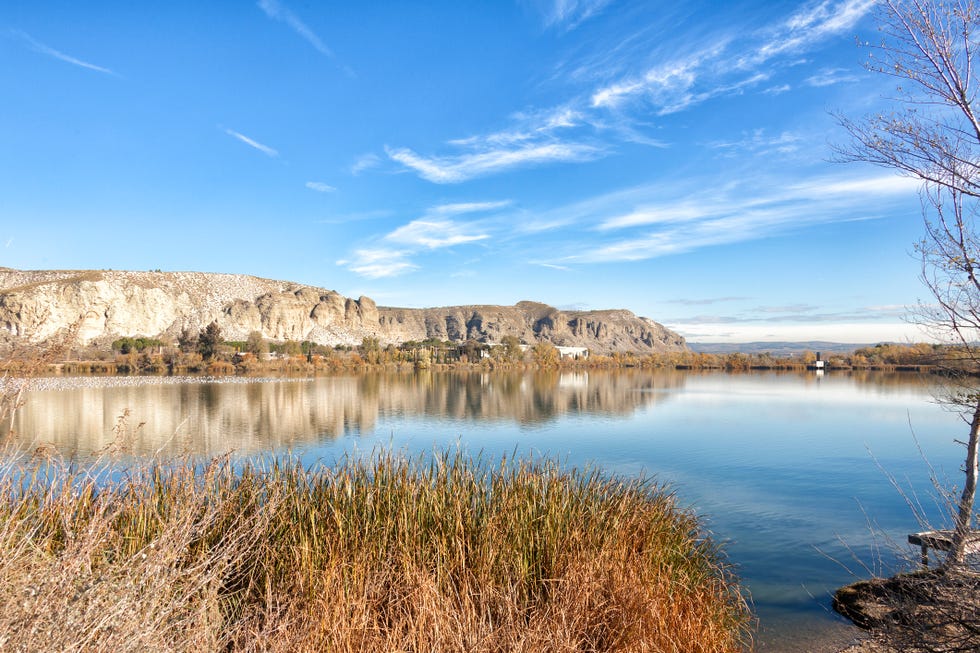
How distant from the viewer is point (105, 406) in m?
32.2

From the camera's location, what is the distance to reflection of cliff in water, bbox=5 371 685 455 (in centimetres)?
2132

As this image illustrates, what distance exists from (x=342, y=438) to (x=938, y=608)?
68.1 feet

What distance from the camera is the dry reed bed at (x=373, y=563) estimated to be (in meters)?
4.13

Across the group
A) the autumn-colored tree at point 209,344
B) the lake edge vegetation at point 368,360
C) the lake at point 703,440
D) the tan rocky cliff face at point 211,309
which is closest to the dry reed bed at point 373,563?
the lake at point 703,440

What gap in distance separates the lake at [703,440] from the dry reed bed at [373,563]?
31.0 inches

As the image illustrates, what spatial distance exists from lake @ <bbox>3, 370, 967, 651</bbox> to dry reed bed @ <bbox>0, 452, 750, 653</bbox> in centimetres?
79

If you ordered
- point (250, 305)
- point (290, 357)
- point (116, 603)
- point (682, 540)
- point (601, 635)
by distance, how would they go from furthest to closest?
point (250, 305) < point (290, 357) < point (682, 540) < point (601, 635) < point (116, 603)

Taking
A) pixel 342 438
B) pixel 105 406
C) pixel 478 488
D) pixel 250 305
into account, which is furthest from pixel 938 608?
pixel 250 305

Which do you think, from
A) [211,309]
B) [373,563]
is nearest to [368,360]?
[211,309]

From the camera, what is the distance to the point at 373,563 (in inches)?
214

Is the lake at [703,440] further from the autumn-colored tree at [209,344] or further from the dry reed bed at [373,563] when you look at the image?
the autumn-colored tree at [209,344]

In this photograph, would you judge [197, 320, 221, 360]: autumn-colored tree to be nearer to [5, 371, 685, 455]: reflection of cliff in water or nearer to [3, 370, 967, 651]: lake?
[5, 371, 685, 455]: reflection of cliff in water

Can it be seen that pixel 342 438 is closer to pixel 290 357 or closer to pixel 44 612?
pixel 44 612

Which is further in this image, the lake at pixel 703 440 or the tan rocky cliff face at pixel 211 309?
the tan rocky cliff face at pixel 211 309
